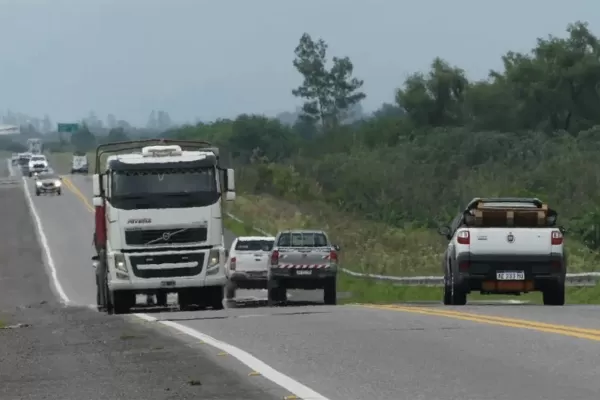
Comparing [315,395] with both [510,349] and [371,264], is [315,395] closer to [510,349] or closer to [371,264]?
[510,349]

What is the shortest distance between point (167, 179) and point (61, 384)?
13.7 meters

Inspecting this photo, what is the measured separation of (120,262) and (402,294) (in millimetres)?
12961

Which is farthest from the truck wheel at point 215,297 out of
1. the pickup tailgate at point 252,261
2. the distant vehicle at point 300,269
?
the pickup tailgate at point 252,261

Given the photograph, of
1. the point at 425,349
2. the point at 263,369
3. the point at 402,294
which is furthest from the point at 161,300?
the point at 263,369

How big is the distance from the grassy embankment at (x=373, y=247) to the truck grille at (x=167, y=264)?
884 centimetres

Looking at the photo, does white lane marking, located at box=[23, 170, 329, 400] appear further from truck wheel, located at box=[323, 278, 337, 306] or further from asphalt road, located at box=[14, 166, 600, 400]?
truck wheel, located at box=[323, 278, 337, 306]

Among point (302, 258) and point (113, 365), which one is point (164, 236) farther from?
point (113, 365)

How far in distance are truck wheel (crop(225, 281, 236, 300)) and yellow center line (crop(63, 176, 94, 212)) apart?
4506cm

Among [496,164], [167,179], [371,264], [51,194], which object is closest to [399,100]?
[496,164]

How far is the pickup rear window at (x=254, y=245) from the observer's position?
3656cm

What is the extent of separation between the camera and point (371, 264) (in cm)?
4625

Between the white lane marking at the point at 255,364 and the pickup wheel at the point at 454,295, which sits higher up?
the white lane marking at the point at 255,364

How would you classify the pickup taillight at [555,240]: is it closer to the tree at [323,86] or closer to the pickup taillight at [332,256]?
the pickup taillight at [332,256]

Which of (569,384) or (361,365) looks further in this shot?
(361,365)
